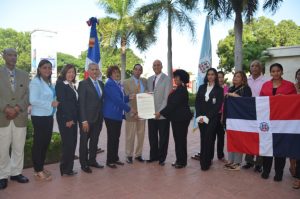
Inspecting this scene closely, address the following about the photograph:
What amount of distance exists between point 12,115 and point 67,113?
33.9 inches

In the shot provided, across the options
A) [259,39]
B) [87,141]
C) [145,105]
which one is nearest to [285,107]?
[145,105]

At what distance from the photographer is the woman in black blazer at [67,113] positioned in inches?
207

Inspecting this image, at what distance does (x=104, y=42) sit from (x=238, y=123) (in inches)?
748

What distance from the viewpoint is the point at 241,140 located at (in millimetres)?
5625

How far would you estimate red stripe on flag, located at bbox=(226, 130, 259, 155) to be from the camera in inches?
215

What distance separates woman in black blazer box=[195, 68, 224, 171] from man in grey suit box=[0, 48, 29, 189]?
10.1ft

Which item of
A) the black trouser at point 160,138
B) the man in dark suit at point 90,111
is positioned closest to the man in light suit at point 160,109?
the black trouser at point 160,138

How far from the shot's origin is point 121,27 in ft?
74.1

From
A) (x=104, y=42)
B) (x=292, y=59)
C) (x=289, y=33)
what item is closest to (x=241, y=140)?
(x=292, y=59)

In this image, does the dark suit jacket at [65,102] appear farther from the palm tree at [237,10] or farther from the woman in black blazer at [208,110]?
the palm tree at [237,10]

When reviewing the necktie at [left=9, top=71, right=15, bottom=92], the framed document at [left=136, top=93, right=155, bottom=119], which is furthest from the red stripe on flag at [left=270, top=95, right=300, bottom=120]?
the necktie at [left=9, top=71, right=15, bottom=92]

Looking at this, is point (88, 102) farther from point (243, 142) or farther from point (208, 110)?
point (243, 142)

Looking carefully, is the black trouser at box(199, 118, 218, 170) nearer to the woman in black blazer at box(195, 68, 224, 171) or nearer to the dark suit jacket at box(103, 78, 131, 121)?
the woman in black blazer at box(195, 68, 224, 171)

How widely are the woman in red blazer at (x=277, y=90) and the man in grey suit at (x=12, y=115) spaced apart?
3972mm
